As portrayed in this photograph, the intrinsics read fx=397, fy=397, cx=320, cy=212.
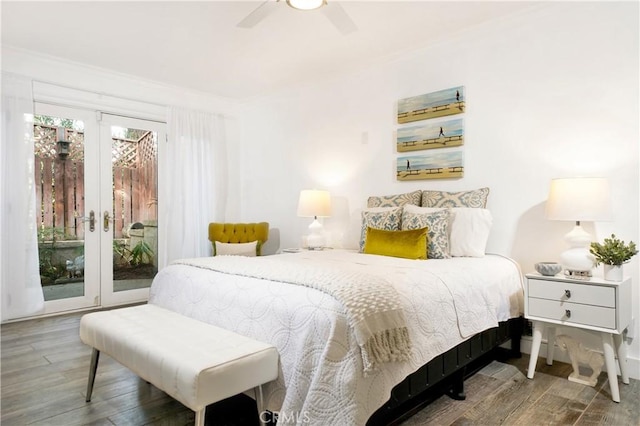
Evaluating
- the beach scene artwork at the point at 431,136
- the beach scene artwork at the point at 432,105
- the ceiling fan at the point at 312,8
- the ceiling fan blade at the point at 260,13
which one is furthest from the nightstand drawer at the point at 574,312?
the ceiling fan blade at the point at 260,13

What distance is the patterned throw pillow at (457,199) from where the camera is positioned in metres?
3.06

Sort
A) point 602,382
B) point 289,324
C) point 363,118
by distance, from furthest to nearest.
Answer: point 363,118 < point 602,382 < point 289,324

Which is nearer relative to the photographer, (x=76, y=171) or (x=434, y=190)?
(x=434, y=190)

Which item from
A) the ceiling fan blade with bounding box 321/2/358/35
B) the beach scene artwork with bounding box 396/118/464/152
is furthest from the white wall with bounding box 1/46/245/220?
the ceiling fan blade with bounding box 321/2/358/35

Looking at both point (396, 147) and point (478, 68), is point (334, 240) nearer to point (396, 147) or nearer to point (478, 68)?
point (396, 147)

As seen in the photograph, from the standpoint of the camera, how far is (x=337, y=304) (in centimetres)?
157

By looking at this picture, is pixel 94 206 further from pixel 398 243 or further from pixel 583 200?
pixel 583 200

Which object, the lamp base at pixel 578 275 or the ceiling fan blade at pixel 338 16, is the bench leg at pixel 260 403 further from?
the ceiling fan blade at pixel 338 16

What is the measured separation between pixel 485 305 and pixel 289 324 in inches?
49.5

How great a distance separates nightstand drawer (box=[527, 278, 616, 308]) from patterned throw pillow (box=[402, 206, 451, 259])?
22.9 inches

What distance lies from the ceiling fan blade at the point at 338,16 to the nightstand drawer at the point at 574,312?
6.82 feet

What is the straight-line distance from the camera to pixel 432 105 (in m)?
3.50

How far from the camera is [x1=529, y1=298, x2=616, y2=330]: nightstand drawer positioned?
2201mm

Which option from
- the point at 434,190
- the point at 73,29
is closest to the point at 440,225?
the point at 434,190
